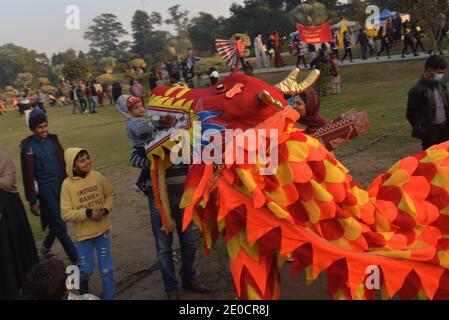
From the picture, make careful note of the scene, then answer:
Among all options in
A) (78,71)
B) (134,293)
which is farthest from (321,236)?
(78,71)

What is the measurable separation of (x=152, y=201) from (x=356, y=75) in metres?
14.0

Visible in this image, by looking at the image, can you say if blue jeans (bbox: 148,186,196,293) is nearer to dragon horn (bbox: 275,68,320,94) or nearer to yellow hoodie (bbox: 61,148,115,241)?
yellow hoodie (bbox: 61,148,115,241)

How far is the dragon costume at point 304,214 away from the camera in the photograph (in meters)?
2.32

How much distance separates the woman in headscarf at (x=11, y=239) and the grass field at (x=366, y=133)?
5.83 ft

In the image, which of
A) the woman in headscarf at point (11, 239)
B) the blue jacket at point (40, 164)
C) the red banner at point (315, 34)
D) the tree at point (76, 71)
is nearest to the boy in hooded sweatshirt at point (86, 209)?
the woman in headscarf at point (11, 239)

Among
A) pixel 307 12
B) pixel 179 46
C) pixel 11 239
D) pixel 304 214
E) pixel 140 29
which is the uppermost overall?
pixel 140 29

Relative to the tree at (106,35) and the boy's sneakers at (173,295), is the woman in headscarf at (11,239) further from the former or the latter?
the tree at (106,35)

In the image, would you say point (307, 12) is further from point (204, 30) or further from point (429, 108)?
point (429, 108)

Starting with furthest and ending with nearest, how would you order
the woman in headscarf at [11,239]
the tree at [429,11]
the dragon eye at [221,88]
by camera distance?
the tree at [429,11]
the woman in headscarf at [11,239]
the dragon eye at [221,88]

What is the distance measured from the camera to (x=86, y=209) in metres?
3.33

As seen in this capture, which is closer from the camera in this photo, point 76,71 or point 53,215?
point 53,215

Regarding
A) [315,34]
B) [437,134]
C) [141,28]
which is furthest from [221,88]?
[141,28]

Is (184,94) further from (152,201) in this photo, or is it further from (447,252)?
(447,252)

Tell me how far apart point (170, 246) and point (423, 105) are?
2.91 metres
